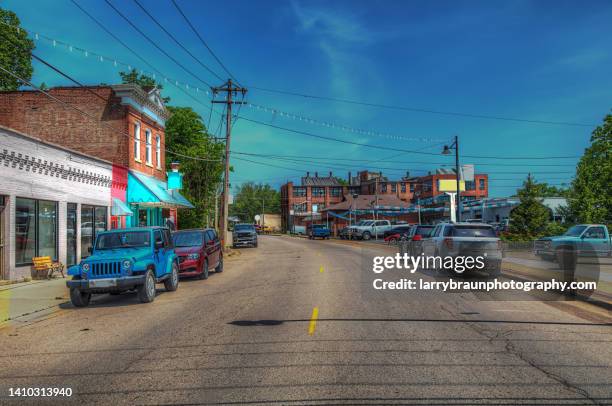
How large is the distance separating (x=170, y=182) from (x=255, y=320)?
24.3 metres

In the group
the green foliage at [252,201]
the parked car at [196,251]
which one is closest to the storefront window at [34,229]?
the parked car at [196,251]

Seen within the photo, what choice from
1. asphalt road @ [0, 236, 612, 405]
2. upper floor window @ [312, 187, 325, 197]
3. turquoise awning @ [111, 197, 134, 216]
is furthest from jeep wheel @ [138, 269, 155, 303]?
upper floor window @ [312, 187, 325, 197]

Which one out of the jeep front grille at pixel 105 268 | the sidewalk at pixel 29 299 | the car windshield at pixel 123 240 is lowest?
the sidewalk at pixel 29 299

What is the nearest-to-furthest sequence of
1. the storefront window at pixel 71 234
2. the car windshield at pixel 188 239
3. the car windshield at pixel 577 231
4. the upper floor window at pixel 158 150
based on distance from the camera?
1. the car windshield at pixel 188 239
2. the storefront window at pixel 71 234
3. the car windshield at pixel 577 231
4. the upper floor window at pixel 158 150

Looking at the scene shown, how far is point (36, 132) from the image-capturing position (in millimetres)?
28812

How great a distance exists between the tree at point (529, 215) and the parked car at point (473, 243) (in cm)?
2069

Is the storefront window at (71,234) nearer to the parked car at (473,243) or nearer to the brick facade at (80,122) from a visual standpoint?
the brick facade at (80,122)

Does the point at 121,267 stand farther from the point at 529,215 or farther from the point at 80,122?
the point at 529,215

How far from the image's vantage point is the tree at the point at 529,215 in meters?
36.6

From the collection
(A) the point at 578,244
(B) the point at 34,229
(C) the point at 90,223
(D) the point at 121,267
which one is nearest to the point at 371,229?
(A) the point at 578,244

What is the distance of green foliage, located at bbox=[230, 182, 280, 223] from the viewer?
502 feet

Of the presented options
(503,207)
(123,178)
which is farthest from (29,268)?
(503,207)

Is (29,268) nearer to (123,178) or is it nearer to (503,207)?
(123,178)

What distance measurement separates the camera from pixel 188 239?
63.3 feet
